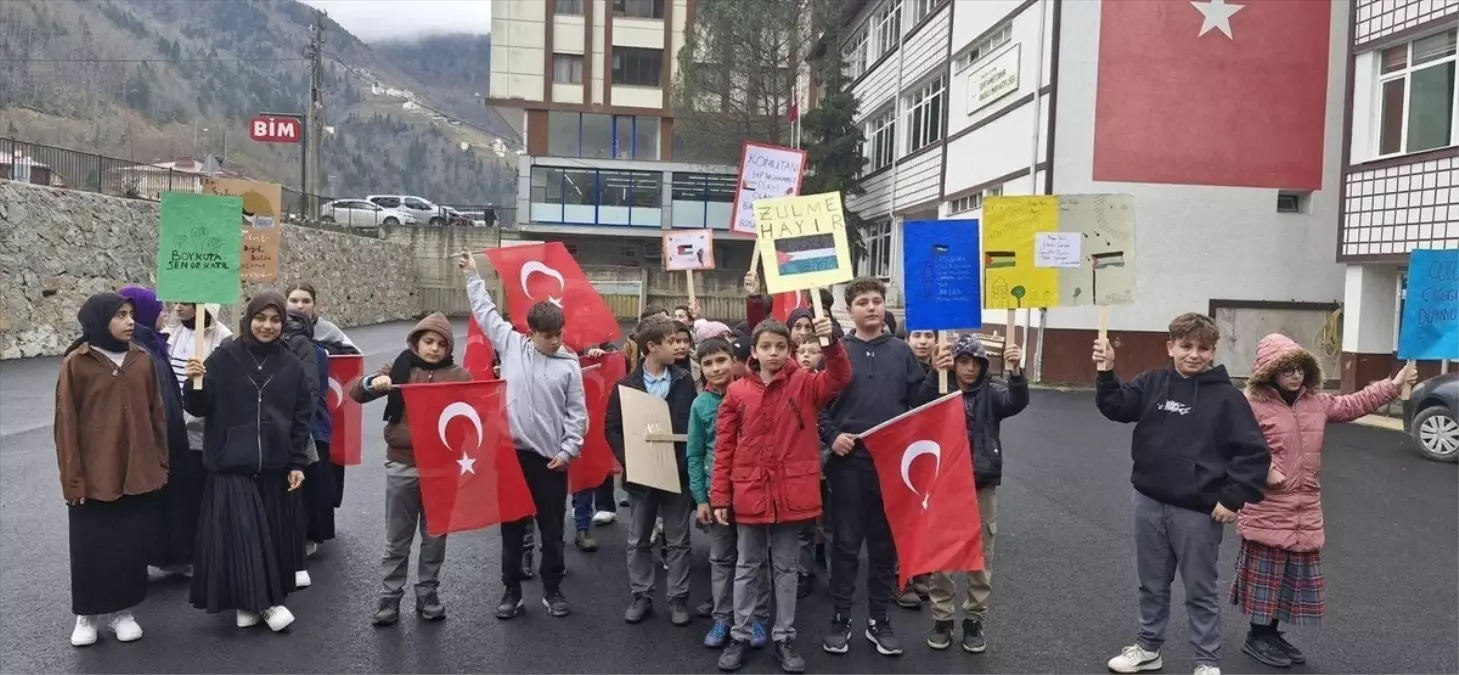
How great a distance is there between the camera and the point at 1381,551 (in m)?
7.41

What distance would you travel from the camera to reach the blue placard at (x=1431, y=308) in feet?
16.9

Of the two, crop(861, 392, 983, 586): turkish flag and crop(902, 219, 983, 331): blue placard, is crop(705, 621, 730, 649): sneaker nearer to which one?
crop(861, 392, 983, 586): turkish flag

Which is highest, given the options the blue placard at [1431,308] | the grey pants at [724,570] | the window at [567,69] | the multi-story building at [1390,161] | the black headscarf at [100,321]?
the window at [567,69]

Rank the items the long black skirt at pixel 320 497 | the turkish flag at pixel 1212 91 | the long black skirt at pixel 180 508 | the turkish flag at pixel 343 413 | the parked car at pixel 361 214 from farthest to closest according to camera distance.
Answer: the parked car at pixel 361 214 → the turkish flag at pixel 1212 91 → the turkish flag at pixel 343 413 → the long black skirt at pixel 320 497 → the long black skirt at pixel 180 508

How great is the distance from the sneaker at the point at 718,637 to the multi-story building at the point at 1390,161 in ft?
47.9

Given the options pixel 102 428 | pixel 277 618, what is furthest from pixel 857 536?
pixel 102 428

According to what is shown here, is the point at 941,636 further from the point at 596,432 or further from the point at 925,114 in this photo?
the point at 925,114

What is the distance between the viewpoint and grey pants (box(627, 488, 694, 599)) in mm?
5574

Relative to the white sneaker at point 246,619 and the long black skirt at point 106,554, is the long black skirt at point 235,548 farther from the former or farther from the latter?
the long black skirt at point 106,554

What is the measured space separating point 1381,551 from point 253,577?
7.96 m

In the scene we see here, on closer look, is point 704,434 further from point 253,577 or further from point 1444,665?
point 1444,665

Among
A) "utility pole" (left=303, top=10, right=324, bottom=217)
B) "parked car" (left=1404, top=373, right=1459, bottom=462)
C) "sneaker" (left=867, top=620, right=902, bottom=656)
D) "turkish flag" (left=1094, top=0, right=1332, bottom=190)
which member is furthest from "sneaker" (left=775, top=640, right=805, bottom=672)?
"utility pole" (left=303, top=10, right=324, bottom=217)

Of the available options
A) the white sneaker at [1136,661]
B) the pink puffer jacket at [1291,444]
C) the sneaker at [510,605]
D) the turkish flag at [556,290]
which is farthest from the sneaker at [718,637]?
the pink puffer jacket at [1291,444]

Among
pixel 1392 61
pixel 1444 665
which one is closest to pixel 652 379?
pixel 1444 665
